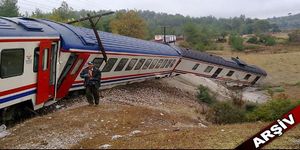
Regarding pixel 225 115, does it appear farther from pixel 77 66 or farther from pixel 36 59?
pixel 36 59

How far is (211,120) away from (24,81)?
7983 millimetres

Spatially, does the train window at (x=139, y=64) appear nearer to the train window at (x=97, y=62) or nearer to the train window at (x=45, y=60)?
the train window at (x=97, y=62)

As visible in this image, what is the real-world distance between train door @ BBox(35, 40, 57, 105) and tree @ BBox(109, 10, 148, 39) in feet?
180

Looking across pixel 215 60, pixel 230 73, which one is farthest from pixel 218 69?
pixel 230 73

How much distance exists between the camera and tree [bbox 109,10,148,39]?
68.6 m

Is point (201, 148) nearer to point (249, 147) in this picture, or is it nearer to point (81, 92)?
point (249, 147)

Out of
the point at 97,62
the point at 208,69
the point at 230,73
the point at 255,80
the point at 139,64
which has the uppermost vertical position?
the point at 97,62

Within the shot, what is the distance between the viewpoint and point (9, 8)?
66.8 metres

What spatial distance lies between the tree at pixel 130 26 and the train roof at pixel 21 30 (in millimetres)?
55068

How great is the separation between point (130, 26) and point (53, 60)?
186 ft

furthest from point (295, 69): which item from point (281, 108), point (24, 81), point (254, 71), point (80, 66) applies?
point (24, 81)

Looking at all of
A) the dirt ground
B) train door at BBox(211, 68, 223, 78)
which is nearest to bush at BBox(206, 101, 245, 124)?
the dirt ground

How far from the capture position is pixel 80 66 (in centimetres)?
1555

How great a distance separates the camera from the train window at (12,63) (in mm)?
10797
